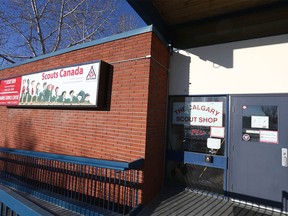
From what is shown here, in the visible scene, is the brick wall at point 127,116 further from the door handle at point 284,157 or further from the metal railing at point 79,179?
the door handle at point 284,157

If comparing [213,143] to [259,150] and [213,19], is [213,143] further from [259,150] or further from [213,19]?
[213,19]

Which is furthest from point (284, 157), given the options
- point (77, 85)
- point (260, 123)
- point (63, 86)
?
point (63, 86)

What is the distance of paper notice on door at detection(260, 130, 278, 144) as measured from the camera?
3832 mm

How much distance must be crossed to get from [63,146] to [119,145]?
6.68 feet

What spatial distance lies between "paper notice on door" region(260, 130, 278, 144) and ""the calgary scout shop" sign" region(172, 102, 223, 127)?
0.83 meters

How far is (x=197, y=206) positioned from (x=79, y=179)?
2832mm

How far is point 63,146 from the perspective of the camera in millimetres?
A: 5422

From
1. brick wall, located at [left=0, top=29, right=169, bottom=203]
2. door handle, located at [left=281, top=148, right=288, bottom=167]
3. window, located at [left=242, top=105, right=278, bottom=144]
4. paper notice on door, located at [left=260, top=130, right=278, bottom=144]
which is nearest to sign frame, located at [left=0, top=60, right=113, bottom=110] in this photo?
brick wall, located at [left=0, top=29, right=169, bottom=203]

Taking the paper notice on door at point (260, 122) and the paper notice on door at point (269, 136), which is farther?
the paper notice on door at point (260, 122)

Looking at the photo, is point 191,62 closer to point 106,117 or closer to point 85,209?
point 106,117

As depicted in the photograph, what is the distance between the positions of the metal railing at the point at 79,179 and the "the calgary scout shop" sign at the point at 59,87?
58.7 inches

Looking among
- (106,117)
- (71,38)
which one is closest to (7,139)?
(106,117)

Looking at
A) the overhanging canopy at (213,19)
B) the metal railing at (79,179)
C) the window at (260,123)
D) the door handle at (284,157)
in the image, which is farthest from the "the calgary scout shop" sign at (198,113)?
the metal railing at (79,179)

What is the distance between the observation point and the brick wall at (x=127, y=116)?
4118 mm
